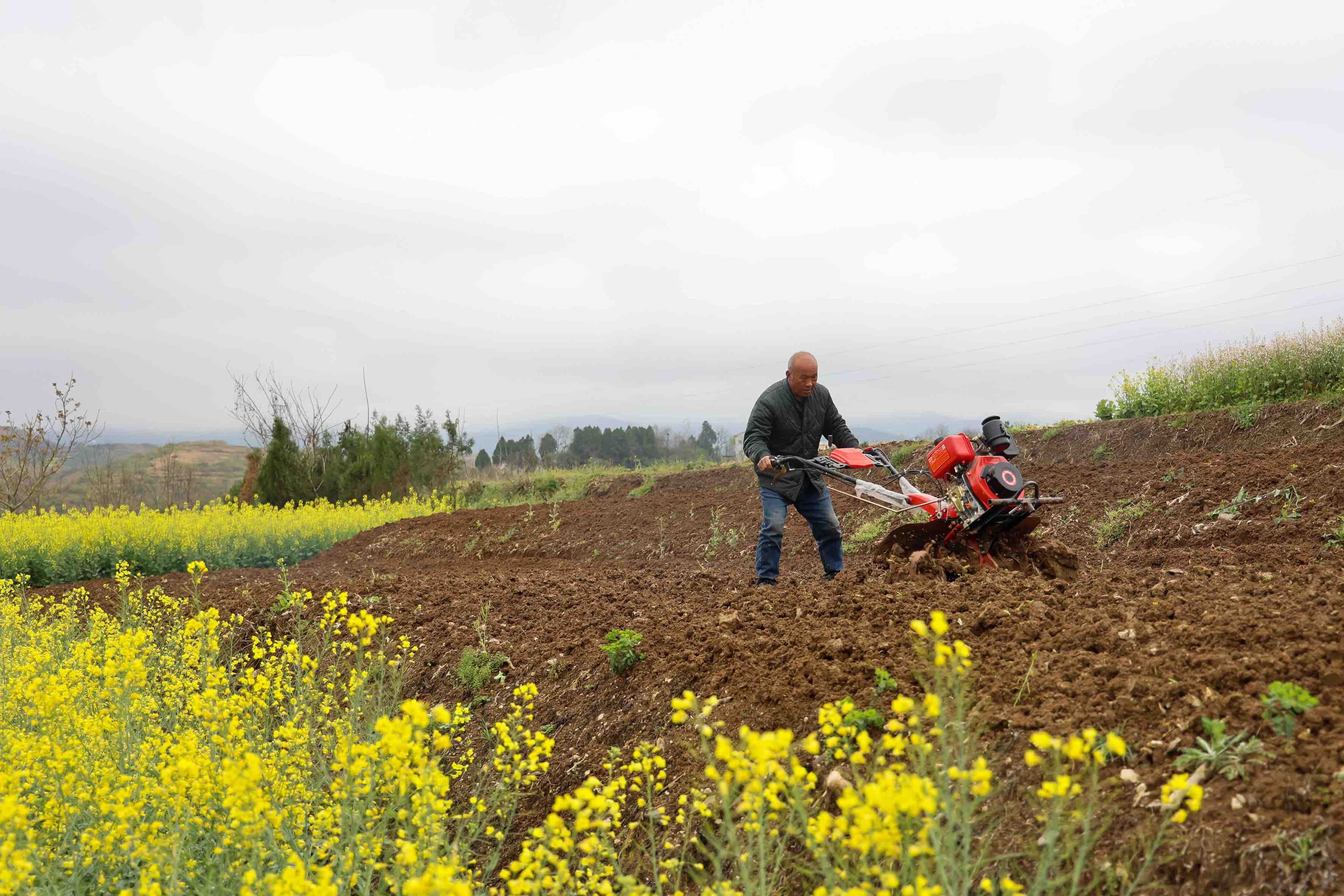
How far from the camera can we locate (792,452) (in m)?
6.70

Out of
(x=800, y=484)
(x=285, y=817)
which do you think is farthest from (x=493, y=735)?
(x=800, y=484)

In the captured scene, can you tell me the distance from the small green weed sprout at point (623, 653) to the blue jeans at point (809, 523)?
190 centimetres

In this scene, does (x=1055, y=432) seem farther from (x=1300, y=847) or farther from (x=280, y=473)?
(x=280, y=473)

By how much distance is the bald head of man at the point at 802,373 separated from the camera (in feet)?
21.0

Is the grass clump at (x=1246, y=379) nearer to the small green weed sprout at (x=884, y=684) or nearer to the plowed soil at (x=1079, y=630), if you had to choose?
the plowed soil at (x=1079, y=630)

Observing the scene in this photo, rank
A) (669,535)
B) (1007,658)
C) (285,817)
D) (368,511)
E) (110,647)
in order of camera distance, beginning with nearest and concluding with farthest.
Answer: (285,817) → (1007,658) → (110,647) → (669,535) → (368,511)

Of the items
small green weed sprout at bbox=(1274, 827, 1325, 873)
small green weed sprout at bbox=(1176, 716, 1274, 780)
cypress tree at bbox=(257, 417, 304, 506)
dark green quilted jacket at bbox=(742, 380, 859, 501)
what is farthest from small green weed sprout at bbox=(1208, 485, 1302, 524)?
cypress tree at bbox=(257, 417, 304, 506)

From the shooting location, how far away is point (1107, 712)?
2.77 m

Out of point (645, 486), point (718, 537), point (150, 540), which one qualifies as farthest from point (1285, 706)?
point (645, 486)

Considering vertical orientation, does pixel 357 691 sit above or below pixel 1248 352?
below

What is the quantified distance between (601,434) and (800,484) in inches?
924

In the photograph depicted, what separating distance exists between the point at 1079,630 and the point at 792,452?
3.38m

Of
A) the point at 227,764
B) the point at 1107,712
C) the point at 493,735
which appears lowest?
the point at 493,735

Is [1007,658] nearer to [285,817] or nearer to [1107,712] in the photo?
[1107,712]
